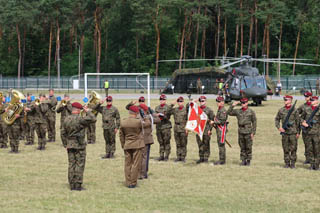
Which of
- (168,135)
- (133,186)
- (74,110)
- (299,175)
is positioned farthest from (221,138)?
(74,110)

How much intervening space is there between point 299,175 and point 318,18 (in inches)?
2638

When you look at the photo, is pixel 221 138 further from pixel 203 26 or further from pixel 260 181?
pixel 203 26

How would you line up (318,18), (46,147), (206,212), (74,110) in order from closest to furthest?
(206,212) < (74,110) < (46,147) < (318,18)

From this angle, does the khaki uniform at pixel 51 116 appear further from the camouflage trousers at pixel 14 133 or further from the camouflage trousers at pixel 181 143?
the camouflage trousers at pixel 181 143

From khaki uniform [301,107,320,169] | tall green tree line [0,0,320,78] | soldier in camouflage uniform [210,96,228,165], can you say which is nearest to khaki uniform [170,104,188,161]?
soldier in camouflage uniform [210,96,228,165]

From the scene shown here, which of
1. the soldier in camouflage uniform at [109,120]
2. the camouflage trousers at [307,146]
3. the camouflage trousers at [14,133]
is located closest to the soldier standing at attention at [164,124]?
the soldier in camouflage uniform at [109,120]

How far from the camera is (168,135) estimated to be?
15.2m

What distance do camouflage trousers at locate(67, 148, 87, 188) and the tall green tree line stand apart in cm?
6055

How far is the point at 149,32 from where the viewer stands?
7738 centimetres

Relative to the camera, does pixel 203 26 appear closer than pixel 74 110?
No

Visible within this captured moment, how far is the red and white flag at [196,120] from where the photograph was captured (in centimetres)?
1453

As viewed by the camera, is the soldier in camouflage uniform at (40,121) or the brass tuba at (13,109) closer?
the brass tuba at (13,109)

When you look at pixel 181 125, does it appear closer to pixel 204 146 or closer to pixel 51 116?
pixel 204 146

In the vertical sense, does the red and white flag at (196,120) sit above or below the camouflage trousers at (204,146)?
above
